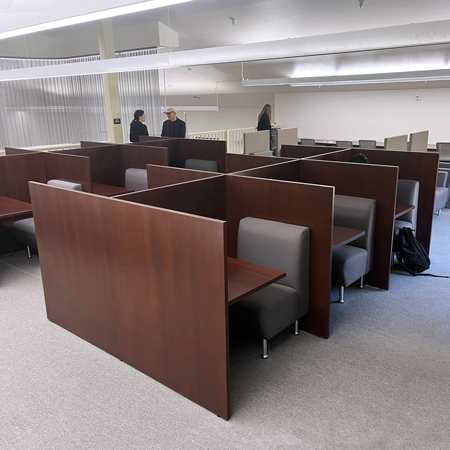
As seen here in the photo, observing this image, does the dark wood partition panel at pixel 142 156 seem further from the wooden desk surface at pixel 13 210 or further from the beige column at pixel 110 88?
the beige column at pixel 110 88

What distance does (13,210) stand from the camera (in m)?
4.08

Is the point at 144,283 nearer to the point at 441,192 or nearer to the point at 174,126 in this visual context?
the point at 441,192

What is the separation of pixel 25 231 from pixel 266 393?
307cm

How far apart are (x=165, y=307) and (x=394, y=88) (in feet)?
28.2

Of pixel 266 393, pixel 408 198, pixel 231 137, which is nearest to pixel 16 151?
pixel 266 393

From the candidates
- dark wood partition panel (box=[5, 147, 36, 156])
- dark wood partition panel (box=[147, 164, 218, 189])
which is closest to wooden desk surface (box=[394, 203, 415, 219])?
dark wood partition panel (box=[147, 164, 218, 189])

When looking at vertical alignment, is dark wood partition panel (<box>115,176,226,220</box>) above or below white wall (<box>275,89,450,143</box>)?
below

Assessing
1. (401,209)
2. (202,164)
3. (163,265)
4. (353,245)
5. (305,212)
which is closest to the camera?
(163,265)

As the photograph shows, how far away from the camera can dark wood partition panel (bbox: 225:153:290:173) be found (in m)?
4.14

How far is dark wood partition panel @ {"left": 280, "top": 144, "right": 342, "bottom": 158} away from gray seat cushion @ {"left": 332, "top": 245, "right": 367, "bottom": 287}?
1887mm

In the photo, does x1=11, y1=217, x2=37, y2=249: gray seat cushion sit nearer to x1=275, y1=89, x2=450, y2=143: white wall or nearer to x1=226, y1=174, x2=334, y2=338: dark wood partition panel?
x1=226, y1=174, x2=334, y2=338: dark wood partition panel

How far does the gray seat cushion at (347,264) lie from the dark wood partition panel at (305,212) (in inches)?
19.0

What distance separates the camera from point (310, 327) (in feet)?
10.0

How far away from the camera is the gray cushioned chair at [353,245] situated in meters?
3.37
